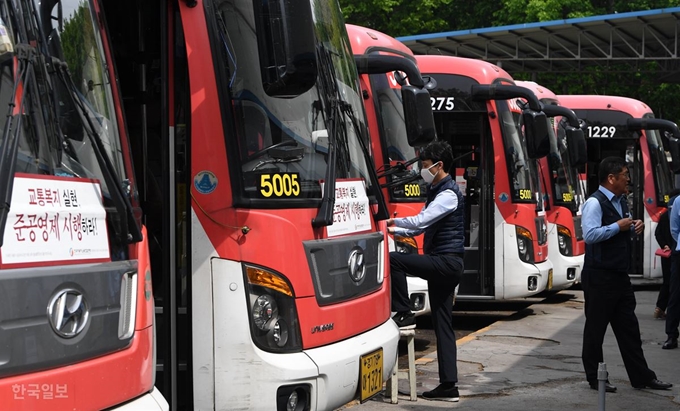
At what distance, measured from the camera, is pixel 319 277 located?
602 cm

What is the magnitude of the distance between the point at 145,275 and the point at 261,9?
131cm

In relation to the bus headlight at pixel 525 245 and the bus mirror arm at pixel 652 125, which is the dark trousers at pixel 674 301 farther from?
the bus mirror arm at pixel 652 125

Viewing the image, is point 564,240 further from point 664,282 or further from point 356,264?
point 356,264

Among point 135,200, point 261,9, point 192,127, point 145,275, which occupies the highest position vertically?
point 261,9

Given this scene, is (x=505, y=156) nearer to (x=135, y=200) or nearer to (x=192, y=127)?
(x=192, y=127)

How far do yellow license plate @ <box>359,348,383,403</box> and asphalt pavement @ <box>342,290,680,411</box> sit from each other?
1.55m

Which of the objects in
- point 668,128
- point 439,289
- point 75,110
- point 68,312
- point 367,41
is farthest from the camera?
point 668,128

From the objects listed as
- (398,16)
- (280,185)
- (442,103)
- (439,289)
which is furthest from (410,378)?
(398,16)

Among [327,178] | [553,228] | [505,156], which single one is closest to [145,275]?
[327,178]

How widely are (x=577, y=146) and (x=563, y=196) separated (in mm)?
990

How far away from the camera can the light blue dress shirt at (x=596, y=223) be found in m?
8.82

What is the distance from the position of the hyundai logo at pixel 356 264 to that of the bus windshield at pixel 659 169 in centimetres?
1345

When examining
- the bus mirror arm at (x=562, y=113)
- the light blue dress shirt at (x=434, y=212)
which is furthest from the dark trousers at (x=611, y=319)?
the bus mirror arm at (x=562, y=113)

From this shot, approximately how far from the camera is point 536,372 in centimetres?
→ 1011
